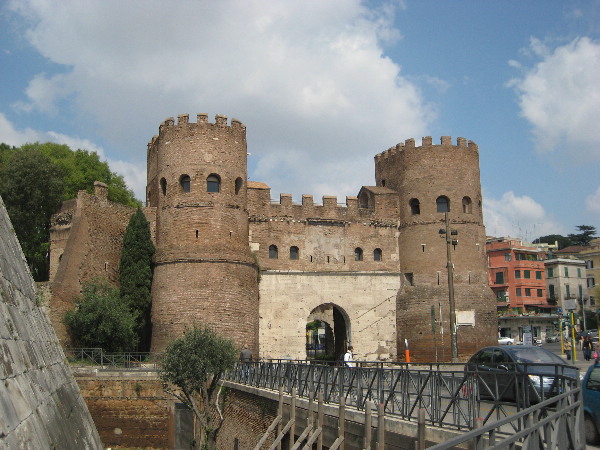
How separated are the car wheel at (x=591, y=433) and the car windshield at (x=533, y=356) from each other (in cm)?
247

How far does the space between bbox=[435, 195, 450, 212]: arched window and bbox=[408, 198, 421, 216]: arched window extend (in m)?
1.04

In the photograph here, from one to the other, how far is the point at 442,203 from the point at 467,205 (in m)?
1.44

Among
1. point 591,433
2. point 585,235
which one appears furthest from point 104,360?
point 585,235

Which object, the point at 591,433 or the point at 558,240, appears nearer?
the point at 591,433

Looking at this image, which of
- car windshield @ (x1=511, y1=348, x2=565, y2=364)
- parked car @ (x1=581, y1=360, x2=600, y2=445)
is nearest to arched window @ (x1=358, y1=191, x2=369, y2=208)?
car windshield @ (x1=511, y1=348, x2=565, y2=364)

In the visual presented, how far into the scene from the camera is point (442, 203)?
3438cm

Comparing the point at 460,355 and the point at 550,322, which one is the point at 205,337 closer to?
the point at 460,355

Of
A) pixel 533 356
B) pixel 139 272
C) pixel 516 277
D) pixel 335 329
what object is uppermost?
pixel 516 277

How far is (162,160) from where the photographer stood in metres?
31.4

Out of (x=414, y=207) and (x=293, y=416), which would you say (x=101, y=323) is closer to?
(x=293, y=416)

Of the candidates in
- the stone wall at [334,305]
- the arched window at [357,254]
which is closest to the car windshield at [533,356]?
the stone wall at [334,305]

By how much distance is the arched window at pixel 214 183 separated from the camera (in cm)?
3061

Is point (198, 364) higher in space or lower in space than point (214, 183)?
lower

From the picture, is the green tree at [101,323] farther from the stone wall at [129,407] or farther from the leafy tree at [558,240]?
the leafy tree at [558,240]
